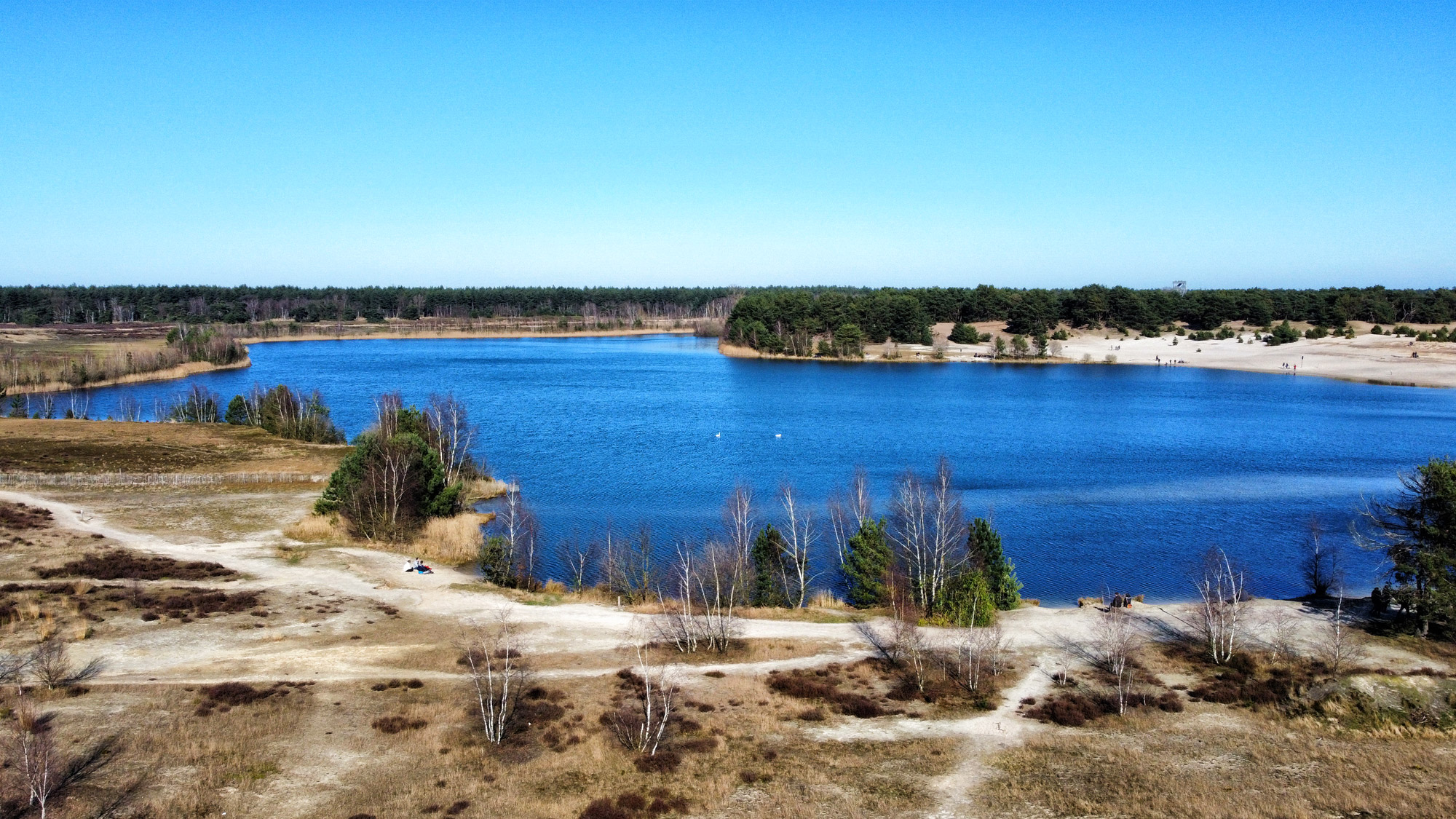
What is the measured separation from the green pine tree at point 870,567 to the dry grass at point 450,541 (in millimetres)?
16528

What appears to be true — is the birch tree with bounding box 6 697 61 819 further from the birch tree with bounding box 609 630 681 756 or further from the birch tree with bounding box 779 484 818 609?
the birch tree with bounding box 779 484 818 609

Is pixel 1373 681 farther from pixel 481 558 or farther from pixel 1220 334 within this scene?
pixel 1220 334

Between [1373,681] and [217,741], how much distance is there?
94.5 feet

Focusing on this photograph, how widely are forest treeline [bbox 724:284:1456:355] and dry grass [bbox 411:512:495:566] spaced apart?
107704 millimetres

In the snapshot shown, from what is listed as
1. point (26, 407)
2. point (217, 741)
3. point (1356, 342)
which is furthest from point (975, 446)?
point (1356, 342)

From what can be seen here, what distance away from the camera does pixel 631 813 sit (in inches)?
744

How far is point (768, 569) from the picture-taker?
36969mm

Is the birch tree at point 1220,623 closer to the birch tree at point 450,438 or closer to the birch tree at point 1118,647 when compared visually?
the birch tree at point 1118,647

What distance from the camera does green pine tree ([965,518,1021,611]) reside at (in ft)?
112

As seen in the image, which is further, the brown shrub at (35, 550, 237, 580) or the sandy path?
the sandy path

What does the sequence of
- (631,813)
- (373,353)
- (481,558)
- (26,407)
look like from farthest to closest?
(373,353) → (26,407) → (481,558) → (631,813)

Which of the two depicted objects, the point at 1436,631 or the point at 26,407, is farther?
the point at 26,407

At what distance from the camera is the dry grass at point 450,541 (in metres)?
41.2

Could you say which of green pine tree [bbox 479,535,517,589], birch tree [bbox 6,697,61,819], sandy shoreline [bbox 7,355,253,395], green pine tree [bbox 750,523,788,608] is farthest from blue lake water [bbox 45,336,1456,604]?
birch tree [bbox 6,697,61,819]
